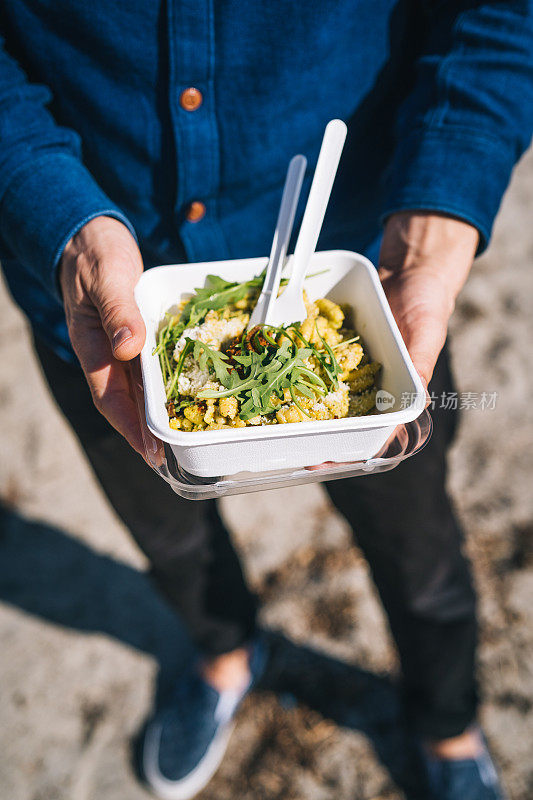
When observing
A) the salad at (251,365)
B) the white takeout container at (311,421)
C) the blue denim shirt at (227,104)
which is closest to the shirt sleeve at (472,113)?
the blue denim shirt at (227,104)

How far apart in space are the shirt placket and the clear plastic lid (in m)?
0.40

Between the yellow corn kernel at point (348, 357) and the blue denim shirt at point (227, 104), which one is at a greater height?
the blue denim shirt at point (227, 104)

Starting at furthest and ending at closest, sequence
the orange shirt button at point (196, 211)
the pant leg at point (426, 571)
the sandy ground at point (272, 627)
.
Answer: the sandy ground at point (272, 627) → the pant leg at point (426, 571) → the orange shirt button at point (196, 211)

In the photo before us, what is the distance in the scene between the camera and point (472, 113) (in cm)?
126

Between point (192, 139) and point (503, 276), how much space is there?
2.54m

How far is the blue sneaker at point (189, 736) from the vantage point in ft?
6.55

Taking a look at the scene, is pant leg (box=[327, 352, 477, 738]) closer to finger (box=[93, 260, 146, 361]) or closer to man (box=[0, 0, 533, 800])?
man (box=[0, 0, 533, 800])

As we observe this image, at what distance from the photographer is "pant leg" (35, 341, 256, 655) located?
5.01 ft

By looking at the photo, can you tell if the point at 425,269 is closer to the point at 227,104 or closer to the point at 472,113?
the point at 472,113

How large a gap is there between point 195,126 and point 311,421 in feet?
2.24

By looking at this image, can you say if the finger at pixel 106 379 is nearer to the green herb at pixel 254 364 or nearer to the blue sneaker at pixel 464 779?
the green herb at pixel 254 364

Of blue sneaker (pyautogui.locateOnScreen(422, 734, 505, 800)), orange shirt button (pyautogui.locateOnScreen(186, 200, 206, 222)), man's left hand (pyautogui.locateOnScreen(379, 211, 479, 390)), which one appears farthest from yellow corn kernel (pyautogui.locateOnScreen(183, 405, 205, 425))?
blue sneaker (pyautogui.locateOnScreen(422, 734, 505, 800))

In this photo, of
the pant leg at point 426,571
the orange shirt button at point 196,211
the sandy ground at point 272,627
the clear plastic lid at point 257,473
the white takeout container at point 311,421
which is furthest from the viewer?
the sandy ground at point 272,627

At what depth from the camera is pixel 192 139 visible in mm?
1223
